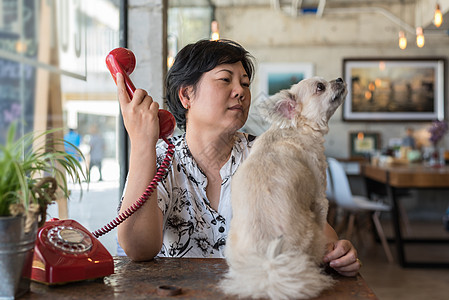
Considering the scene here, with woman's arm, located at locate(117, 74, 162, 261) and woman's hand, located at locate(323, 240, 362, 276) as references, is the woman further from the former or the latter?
woman's hand, located at locate(323, 240, 362, 276)

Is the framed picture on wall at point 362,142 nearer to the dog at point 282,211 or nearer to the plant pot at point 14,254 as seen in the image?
the dog at point 282,211

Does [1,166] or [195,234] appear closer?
Result: [1,166]

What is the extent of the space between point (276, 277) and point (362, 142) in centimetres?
716

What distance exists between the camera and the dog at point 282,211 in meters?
0.75

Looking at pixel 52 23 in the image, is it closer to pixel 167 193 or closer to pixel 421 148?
pixel 167 193

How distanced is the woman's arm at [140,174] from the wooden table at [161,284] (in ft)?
0.27

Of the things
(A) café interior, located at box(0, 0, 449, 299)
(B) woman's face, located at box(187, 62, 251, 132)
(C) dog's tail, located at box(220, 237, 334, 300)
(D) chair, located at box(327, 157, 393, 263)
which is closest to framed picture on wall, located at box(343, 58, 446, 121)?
(A) café interior, located at box(0, 0, 449, 299)

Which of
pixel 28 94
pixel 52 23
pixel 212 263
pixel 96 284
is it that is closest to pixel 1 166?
pixel 96 284

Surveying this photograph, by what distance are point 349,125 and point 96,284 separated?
7116 mm

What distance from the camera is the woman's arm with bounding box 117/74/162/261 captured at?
992 millimetres

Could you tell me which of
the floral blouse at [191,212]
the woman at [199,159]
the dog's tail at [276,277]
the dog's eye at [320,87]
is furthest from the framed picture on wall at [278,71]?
the dog's tail at [276,277]

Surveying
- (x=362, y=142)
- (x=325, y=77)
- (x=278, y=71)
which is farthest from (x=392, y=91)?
(x=278, y=71)

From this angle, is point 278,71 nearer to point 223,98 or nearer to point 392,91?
point 392,91

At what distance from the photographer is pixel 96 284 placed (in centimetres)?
87
